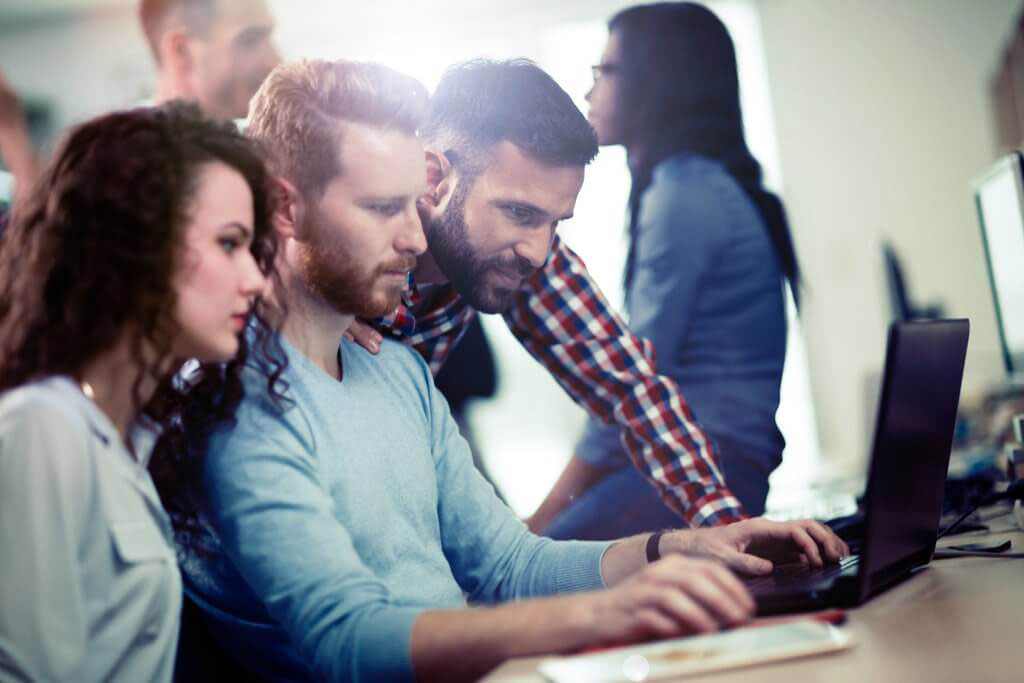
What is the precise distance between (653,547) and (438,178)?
0.56 metres

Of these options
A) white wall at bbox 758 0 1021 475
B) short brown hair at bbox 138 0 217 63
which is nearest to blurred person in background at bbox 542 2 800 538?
short brown hair at bbox 138 0 217 63

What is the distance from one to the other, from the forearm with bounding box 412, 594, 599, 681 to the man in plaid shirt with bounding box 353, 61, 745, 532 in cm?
48

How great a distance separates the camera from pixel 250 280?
1.00m

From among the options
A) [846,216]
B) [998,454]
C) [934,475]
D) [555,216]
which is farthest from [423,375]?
[846,216]


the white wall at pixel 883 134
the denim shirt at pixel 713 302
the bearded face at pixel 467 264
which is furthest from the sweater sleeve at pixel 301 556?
the white wall at pixel 883 134

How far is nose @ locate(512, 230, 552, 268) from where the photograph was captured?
4.81 ft

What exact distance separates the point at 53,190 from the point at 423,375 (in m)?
0.52

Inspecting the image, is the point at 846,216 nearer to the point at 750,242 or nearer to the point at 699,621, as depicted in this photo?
the point at 750,242

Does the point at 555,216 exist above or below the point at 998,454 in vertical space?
above

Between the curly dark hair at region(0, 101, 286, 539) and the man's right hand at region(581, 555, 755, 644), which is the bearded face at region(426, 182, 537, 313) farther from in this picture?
the man's right hand at region(581, 555, 755, 644)

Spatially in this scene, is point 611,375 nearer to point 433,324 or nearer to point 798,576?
point 433,324

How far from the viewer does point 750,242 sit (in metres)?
1.96

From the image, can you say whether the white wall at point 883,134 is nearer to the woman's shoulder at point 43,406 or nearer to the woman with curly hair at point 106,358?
the woman with curly hair at point 106,358

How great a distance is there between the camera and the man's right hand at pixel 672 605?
77 cm
